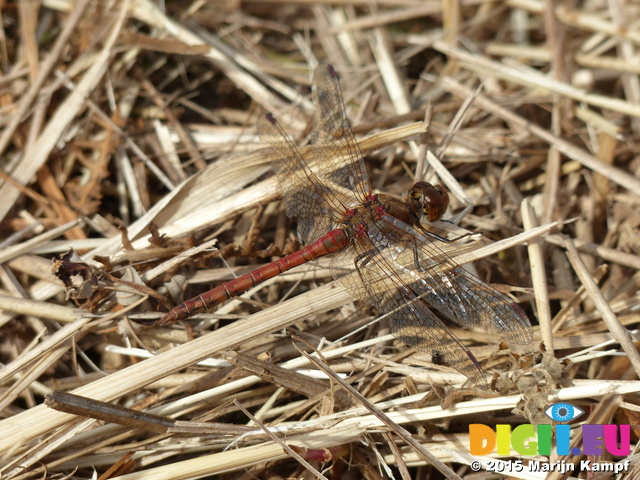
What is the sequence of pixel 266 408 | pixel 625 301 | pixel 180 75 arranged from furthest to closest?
pixel 180 75
pixel 625 301
pixel 266 408

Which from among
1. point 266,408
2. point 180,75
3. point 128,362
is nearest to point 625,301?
point 266,408

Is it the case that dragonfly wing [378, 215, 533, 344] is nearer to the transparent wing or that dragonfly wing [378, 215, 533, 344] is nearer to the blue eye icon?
the transparent wing

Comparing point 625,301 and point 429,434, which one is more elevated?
point 625,301

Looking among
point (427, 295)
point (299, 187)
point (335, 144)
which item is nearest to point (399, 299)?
point (427, 295)

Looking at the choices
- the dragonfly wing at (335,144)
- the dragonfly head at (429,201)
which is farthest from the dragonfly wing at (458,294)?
the dragonfly wing at (335,144)

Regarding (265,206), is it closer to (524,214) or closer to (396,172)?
(396,172)

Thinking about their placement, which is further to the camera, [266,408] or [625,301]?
[625,301]

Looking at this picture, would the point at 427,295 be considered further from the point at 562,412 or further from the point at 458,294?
the point at 562,412

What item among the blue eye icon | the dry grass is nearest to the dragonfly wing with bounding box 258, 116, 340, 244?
the dry grass
